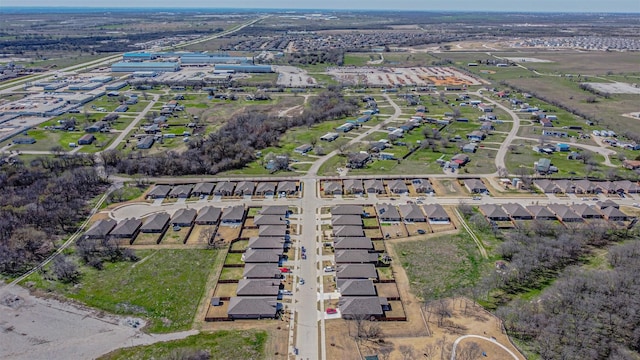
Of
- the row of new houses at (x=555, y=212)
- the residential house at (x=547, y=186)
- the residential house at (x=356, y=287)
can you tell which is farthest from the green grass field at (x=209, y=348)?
the residential house at (x=547, y=186)

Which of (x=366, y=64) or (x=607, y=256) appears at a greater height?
(x=366, y=64)

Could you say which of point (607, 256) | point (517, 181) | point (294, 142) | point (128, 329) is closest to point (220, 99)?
point (294, 142)

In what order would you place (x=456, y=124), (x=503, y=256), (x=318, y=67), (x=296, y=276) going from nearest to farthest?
(x=296, y=276) < (x=503, y=256) < (x=456, y=124) < (x=318, y=67)

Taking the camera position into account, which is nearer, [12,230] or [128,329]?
[128,329]

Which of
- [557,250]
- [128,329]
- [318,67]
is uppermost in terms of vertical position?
[318,67]

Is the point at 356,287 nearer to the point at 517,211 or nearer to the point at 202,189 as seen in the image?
the point at 517,211

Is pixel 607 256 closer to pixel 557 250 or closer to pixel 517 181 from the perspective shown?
pixel 557 250

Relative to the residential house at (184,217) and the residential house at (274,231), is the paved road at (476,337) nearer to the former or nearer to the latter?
the residential house at (274,231)
